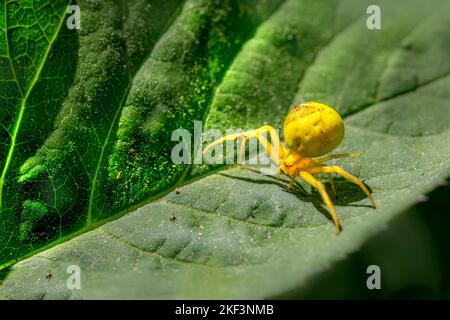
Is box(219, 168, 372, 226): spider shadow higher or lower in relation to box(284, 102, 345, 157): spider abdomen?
lower

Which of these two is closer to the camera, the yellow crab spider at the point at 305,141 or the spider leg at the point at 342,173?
the spider leg at the point at 342,173

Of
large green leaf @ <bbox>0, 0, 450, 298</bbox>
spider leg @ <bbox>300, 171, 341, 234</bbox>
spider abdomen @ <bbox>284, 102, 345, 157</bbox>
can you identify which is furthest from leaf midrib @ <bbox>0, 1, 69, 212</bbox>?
spider leg @ <bbox>300, 171, 341, 234</bbox>

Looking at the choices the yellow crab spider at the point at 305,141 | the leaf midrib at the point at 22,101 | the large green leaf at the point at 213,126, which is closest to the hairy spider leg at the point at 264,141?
Result: the yellow crab spider at the point at 305,141

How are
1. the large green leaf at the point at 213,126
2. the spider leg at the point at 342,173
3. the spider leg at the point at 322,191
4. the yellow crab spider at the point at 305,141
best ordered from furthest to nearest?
the yellow crab spider at the point at 305,141, the spider leg at the point at 342,173, the spider leg at the point at 322,191, the large green leaf at the point at 213,126

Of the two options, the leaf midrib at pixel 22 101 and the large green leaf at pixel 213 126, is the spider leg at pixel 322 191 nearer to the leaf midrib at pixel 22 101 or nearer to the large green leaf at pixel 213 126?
the large green leaf at pixel 213 126

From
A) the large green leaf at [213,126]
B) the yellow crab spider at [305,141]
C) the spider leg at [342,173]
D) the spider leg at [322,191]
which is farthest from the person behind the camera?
the yellow crab spider at [305,141]

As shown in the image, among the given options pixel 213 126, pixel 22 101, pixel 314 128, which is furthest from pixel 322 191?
pixel 22 101

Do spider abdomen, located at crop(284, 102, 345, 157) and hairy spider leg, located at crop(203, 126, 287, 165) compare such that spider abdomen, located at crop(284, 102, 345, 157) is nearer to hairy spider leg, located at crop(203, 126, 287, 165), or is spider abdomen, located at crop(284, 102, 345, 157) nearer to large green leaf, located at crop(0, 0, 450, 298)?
hairy spider leg, located at crop(203, 126, 287, 165)

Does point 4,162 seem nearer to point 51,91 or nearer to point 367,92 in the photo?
point 51,91
